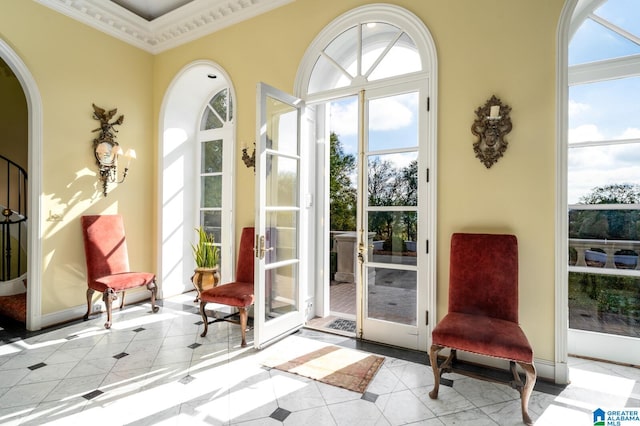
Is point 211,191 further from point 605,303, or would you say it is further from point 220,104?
point 605,303

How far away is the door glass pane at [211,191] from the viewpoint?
515 centimetres

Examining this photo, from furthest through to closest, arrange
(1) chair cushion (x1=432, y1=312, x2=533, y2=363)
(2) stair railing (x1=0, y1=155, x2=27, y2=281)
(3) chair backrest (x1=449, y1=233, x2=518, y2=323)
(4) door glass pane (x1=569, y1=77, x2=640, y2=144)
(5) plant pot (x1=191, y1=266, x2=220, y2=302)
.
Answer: (2) stair railing (x1=0, y1=155, x2=27, y2=281) → (5) plant pot (x1=191, y1=266, x2=220, y2=302) → (4) door glass pane (x1=569, y1=77, x2=640, y2=144) → (3) chair backrest (x1=449, y1=233, x2=518, y2=323) → (1) chair cushion (x1=432, y1=312, x2=533, y2=363)

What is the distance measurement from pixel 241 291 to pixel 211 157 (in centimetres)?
A: 274

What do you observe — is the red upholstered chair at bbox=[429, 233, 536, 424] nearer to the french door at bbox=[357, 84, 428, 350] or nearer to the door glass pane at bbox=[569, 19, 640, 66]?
the french door at bbox=[357, 84, 428, 350]

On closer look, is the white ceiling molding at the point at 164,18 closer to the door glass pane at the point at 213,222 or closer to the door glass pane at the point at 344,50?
the door glass pane at the point at 344,50

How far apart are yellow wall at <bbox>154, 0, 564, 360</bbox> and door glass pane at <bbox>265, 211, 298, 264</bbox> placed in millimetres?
1490

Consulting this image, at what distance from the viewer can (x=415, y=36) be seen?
118 inches

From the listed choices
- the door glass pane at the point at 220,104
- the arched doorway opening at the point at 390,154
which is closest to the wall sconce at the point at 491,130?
the arched doorway opening at the point at 390,154

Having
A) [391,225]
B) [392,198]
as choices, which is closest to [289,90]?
[392,198]

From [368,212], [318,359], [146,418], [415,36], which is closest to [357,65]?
[415,36]

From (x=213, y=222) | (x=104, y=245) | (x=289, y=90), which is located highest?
(x=289, y=90)

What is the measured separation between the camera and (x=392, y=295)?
317 centimetres

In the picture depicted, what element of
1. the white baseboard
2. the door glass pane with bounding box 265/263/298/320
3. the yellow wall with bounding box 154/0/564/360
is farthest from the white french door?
the white baseboard

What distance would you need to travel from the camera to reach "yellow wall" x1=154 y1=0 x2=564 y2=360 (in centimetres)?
252
